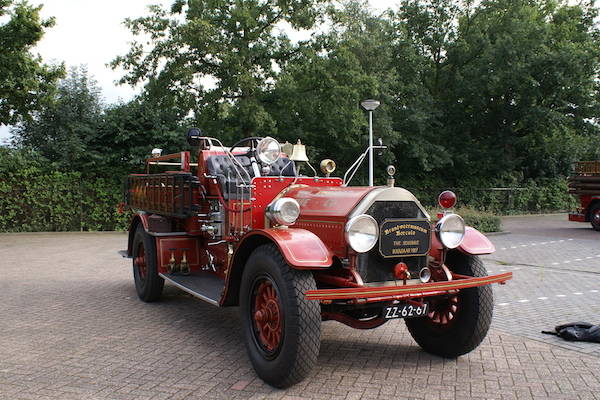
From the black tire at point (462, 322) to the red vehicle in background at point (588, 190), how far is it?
13734 millimetres

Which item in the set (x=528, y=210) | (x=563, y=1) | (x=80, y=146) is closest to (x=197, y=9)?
(x=80, y=146)

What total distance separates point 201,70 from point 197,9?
200cm

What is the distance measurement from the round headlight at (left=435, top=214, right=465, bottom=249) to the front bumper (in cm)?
38

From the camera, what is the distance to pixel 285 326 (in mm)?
3615

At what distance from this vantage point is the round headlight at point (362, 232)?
3.85m

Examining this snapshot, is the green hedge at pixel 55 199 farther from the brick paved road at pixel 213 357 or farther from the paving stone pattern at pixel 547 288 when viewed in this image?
the brick paved road at pixel 213 357

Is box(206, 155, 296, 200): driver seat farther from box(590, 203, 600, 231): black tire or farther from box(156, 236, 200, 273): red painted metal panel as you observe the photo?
box(590, 203, 600, 231): black tire

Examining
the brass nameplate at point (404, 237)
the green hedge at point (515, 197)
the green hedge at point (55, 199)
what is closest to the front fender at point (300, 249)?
the brass nameplate at point (404, 237)

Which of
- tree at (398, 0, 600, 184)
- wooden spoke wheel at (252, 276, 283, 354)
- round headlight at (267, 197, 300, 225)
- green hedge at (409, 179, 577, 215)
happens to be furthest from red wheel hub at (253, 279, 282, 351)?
tree at (398, 0, 600, 184)

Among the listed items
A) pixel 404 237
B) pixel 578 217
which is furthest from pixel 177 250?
pixel 578 217

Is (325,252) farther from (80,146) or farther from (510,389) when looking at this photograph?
(80,146)

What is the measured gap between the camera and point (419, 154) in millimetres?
21062

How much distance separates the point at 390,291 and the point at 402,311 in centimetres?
50

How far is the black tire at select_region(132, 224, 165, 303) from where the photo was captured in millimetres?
6391
